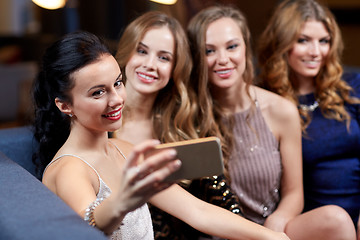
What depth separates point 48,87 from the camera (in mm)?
1618

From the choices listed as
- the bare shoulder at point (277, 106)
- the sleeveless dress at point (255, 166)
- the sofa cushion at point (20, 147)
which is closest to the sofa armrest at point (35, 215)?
the sofa cushion at point (20, 147)

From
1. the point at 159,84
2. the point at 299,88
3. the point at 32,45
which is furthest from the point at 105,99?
the point at 32,45

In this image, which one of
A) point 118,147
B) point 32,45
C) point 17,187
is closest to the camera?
point 17,187

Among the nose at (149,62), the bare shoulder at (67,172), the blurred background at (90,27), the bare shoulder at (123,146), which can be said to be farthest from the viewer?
the blurred background at (90,27)

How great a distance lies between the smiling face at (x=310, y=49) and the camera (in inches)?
95.3

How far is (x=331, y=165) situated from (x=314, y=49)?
542mm

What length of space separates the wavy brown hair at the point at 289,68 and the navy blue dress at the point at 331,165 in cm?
5

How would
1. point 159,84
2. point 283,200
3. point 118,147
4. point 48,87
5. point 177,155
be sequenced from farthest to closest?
point 283,200
point 159,84
point 118,147
point 48,87
point 177,155

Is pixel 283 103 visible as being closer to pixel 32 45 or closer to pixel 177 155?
pixel 177 155

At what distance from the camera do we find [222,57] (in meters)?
2.14

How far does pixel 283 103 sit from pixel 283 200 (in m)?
0.42

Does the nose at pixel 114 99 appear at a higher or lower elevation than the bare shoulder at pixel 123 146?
higher

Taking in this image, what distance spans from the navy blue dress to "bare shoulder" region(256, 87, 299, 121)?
20 cm

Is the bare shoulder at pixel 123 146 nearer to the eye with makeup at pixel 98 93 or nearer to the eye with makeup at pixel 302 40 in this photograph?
the eye with makeup at pixel 98 93
